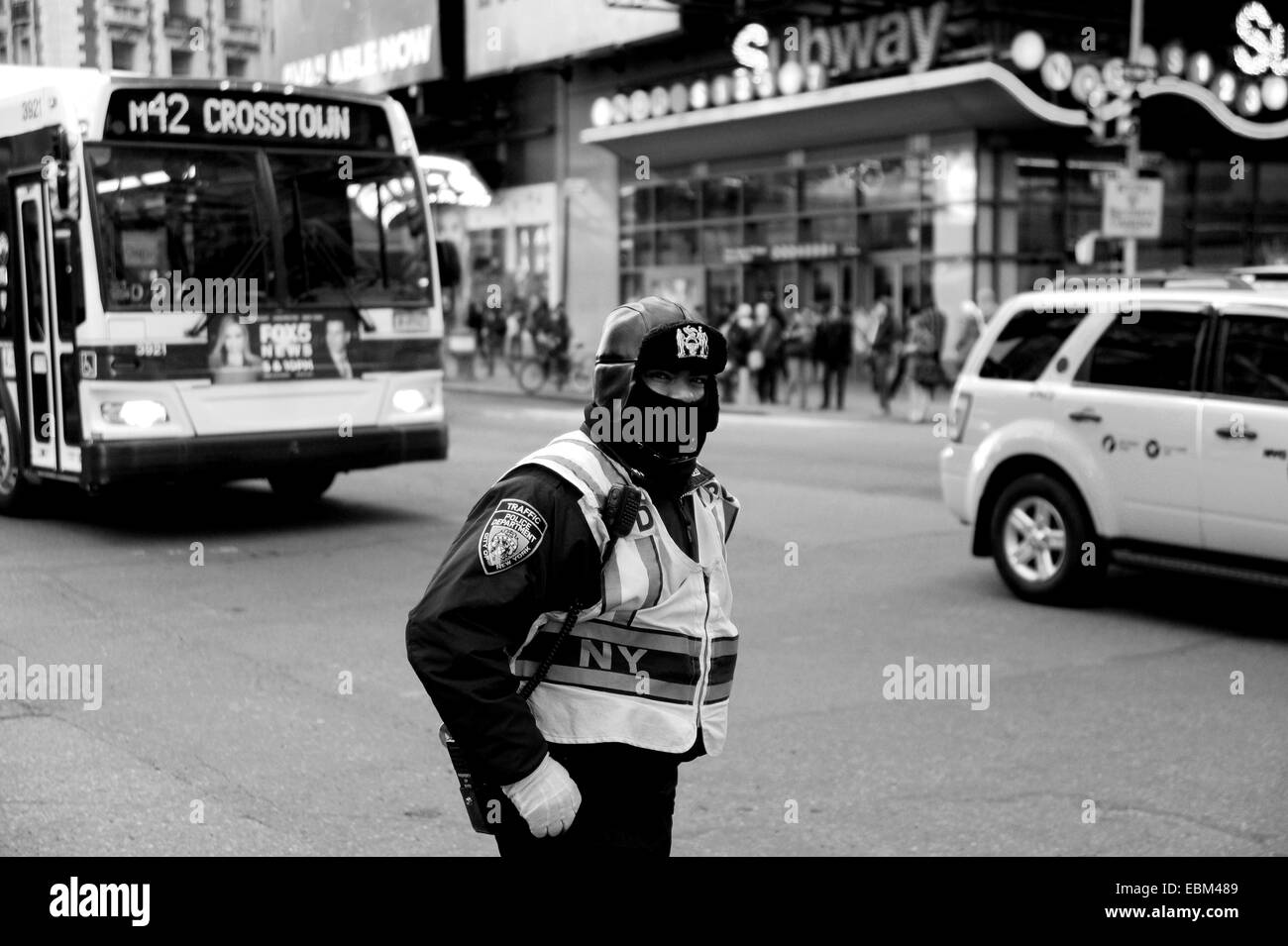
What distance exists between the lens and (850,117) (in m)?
30.2

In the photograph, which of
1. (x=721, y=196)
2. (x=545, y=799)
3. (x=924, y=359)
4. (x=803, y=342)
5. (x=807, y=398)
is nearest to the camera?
(x=545, y=799)

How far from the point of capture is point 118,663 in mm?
7496

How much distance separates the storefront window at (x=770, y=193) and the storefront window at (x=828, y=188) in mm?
486

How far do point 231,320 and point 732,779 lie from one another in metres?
6.64

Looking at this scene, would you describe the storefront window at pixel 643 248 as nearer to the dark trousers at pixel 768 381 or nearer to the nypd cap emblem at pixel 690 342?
the dark trousers at pixel 768 381

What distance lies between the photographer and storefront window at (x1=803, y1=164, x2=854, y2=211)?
3170cm

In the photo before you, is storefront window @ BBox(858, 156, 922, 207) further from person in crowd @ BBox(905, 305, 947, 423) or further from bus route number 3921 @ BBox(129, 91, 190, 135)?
bus route number 3921 @ BBox(129, 91, 190, 135)

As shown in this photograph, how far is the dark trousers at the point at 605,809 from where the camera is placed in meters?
2.87

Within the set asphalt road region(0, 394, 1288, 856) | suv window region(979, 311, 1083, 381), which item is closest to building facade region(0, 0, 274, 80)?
asphalt road region(0, 394, 1288, 856)

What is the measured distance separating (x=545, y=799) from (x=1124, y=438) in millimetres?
6773

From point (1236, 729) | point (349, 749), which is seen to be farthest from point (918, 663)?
point (349, 749)

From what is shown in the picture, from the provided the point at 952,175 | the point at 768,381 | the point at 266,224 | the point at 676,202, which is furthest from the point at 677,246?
the point at 266,224

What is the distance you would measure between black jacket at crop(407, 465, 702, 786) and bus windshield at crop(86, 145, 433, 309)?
8.78 metres

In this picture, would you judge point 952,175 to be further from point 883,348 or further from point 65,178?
point 65,178
